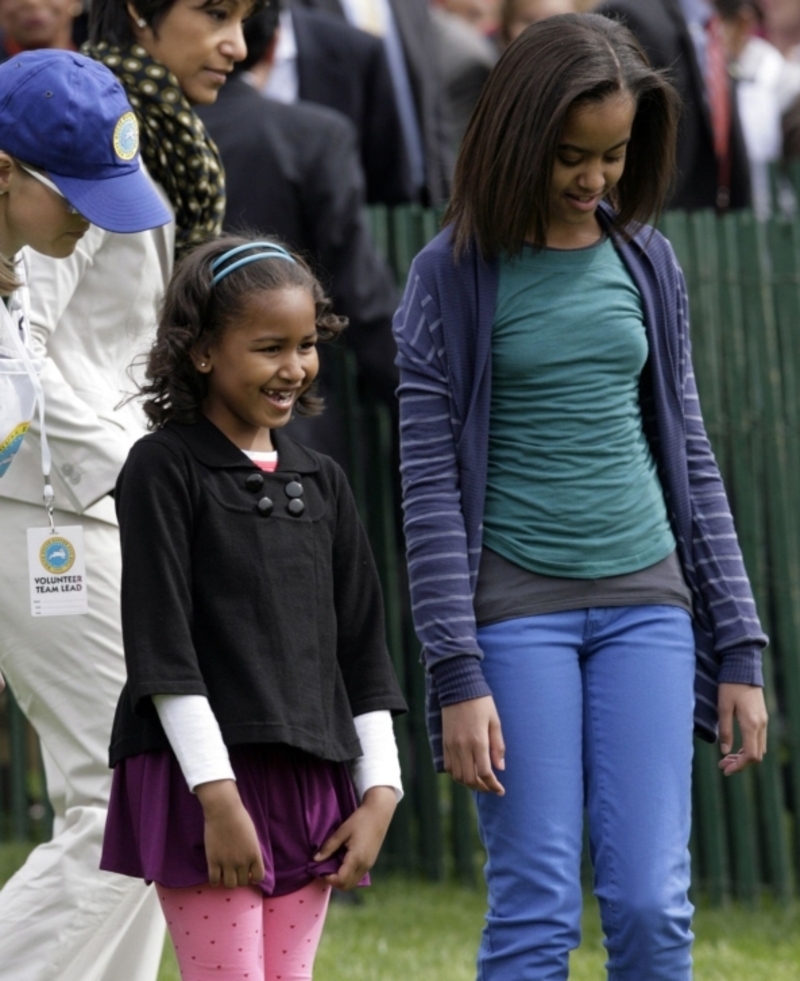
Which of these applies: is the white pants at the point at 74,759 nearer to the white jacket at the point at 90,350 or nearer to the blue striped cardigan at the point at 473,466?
the white jacket at the point at 90,350

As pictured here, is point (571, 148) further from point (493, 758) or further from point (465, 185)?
point (493, 758)

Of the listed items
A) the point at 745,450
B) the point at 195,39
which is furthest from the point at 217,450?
the point at 745,450

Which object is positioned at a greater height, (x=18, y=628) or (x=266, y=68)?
(x=266, y=68)

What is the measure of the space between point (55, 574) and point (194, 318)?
578mm

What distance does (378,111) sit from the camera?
6.89m

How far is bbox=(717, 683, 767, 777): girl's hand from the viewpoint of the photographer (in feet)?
12.1

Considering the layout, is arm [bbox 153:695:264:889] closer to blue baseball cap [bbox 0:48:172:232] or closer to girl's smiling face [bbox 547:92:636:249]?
blue baseball cap [bbox 0:48:172:232]

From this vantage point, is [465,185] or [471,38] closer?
[465,185]

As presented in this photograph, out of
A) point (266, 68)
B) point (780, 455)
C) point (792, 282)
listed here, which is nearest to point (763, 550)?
point (780, 455)

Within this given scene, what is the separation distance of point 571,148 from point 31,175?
39.2 inches

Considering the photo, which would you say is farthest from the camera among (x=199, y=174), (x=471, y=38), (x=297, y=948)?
(x=471, y=38)

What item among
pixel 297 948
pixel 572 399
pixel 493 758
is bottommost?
pixel 297 948

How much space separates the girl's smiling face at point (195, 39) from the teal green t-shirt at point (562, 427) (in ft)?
3.15

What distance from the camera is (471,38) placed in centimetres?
821
